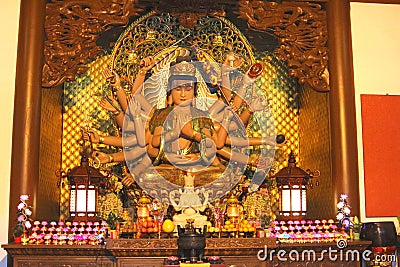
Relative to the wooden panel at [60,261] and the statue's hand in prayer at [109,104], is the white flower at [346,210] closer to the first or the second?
the wooden panel at [60,261]

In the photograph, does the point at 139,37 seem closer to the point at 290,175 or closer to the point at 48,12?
the point at 48,12

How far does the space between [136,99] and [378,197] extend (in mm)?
2518

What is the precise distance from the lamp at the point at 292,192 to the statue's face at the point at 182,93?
1.30 metres

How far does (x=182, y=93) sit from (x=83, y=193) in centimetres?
154

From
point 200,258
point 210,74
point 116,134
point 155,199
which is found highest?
point 210,74

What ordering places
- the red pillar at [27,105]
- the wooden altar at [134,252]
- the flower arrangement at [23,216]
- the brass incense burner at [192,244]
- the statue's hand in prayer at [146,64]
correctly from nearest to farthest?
the brass incense burner at [192,244] → the wooden altar at [134,252] → the flower arrangement at [23,216] → the red pillar at [27,105] → the statue's hand in prayer at [146,64]

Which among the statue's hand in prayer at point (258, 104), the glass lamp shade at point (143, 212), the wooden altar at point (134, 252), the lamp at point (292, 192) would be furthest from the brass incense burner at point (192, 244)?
the statue's hand in prayer at point (258, 104)

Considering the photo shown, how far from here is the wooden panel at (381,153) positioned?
570 centimetres

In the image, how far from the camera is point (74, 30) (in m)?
5.62

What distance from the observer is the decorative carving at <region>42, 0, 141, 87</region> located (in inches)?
218

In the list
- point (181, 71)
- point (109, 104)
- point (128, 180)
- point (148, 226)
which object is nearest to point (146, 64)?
point (181, 71)

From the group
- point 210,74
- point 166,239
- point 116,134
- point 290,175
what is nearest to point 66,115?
point 116,134

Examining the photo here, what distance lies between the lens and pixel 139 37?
632 centimetres

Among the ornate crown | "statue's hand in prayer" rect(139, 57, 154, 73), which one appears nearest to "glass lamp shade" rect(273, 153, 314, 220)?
the ornate crown
